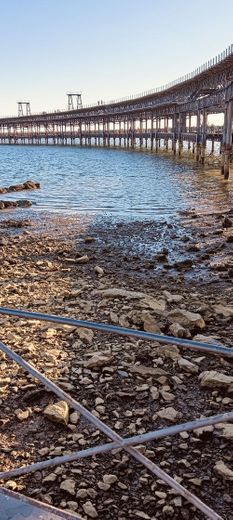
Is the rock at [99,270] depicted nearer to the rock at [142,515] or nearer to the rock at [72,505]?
the rock at [72,505]

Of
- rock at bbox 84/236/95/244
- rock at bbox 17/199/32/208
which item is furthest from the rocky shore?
rock at bbox 17/199/32/208

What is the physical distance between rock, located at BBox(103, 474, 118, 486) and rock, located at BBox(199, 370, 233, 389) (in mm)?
1723

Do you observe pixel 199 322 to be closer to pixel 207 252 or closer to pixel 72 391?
pixel 72 391

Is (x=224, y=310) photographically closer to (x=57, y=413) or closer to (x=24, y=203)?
(x=57, y=413)

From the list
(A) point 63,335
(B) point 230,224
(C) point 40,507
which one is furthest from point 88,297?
(B) point 230,224

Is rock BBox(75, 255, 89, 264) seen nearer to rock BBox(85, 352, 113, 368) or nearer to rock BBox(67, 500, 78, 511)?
rock BBox(85, 352, 113, 368)

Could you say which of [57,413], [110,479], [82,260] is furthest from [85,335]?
[82,260]

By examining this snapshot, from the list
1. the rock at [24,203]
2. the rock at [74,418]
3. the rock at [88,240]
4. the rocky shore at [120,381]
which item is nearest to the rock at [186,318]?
the rocky shore at [120,381]

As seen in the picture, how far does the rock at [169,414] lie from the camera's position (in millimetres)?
4588

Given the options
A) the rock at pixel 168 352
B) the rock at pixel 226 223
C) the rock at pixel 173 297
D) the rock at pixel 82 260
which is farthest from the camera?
the rock at pixel 226 223

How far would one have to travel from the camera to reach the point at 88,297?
813cm

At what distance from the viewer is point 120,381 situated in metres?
5.28

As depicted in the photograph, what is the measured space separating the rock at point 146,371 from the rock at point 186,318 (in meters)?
1.23

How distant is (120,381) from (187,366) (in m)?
0.87
